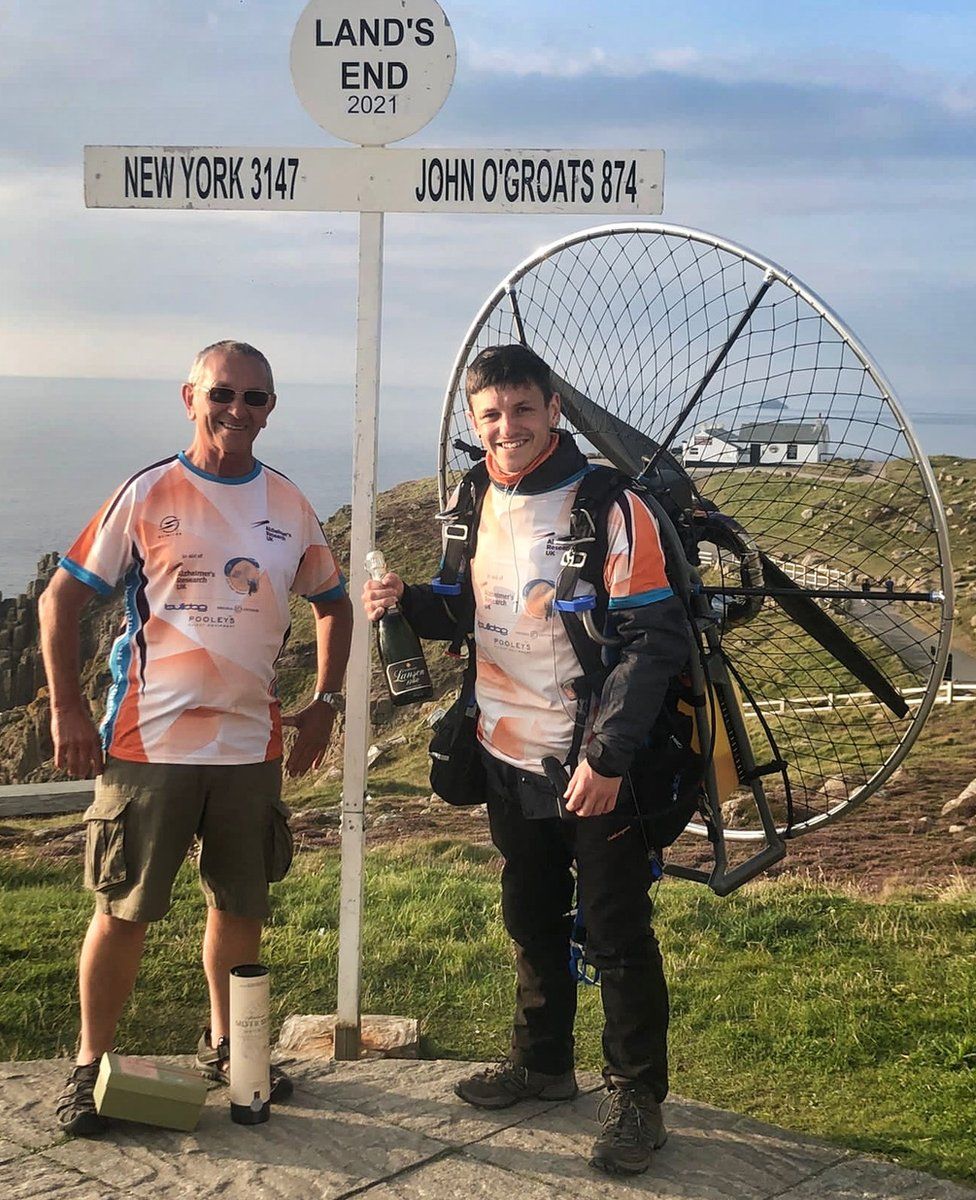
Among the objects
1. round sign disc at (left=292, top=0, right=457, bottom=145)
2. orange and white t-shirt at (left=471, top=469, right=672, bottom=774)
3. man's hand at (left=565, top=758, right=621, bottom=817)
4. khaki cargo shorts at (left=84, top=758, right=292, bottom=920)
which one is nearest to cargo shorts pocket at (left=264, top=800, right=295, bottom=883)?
khaki cargo shorts at (left=84, top=758, right=292, bottom=920)

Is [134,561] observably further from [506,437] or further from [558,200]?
[558,200]

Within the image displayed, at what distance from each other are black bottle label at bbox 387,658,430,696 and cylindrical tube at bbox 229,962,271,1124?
1067 millimetres

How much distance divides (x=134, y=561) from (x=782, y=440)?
7.91 feet

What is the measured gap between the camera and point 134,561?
4227 mm

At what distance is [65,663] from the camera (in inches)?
165

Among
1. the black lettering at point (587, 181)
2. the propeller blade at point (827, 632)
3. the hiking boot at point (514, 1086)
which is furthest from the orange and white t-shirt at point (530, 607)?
the hiking boot at point (514, 1086)

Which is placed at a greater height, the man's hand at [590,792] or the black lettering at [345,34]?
the black lettering at [345,34]

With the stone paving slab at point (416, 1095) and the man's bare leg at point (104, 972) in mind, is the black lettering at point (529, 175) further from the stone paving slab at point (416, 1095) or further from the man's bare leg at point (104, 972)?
the stone paving slab at point (416, 1095)

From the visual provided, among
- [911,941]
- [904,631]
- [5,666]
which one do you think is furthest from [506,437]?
[5,666]

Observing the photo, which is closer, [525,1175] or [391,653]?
[525,1175]

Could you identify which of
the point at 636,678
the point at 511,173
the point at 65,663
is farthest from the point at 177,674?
the point at 511,173

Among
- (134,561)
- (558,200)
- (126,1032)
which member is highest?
(558,200)

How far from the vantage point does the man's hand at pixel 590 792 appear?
3.80m

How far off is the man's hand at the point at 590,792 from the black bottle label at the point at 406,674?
74 centimetres
